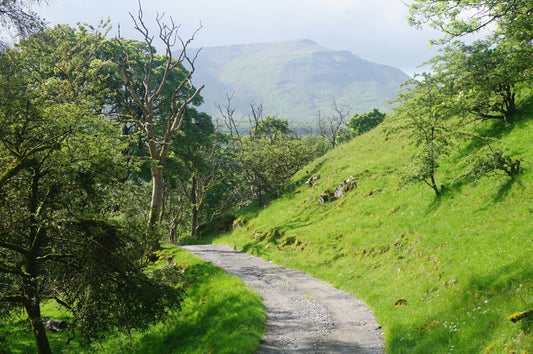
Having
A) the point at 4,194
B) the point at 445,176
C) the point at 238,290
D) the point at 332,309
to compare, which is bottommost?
the point at 332,309

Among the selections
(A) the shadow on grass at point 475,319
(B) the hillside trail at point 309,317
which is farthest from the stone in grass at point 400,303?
(A) the shadow on grass at point 475,319

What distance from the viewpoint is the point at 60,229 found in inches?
496

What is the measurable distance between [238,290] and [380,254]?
8.51m

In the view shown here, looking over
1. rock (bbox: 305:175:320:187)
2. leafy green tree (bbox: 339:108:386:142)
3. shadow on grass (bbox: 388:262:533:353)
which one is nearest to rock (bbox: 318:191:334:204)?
rock (bbox: 305:175:320:187)

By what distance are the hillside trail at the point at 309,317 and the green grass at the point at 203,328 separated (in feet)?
2.34

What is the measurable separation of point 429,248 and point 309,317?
7.07 metres

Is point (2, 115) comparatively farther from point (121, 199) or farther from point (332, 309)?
point (332, 309)

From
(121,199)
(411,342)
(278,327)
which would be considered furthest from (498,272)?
(121,199)

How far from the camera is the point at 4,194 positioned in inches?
493

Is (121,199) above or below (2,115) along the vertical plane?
below

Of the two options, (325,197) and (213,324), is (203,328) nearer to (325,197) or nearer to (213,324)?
(213,324)

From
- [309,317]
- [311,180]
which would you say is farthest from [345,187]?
[309,317]

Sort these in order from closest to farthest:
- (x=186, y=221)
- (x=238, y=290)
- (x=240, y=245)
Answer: (x=238, y=290) → (x=240, y=245) → (x=186, y=221)

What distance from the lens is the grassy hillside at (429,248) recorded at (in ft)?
34.1
